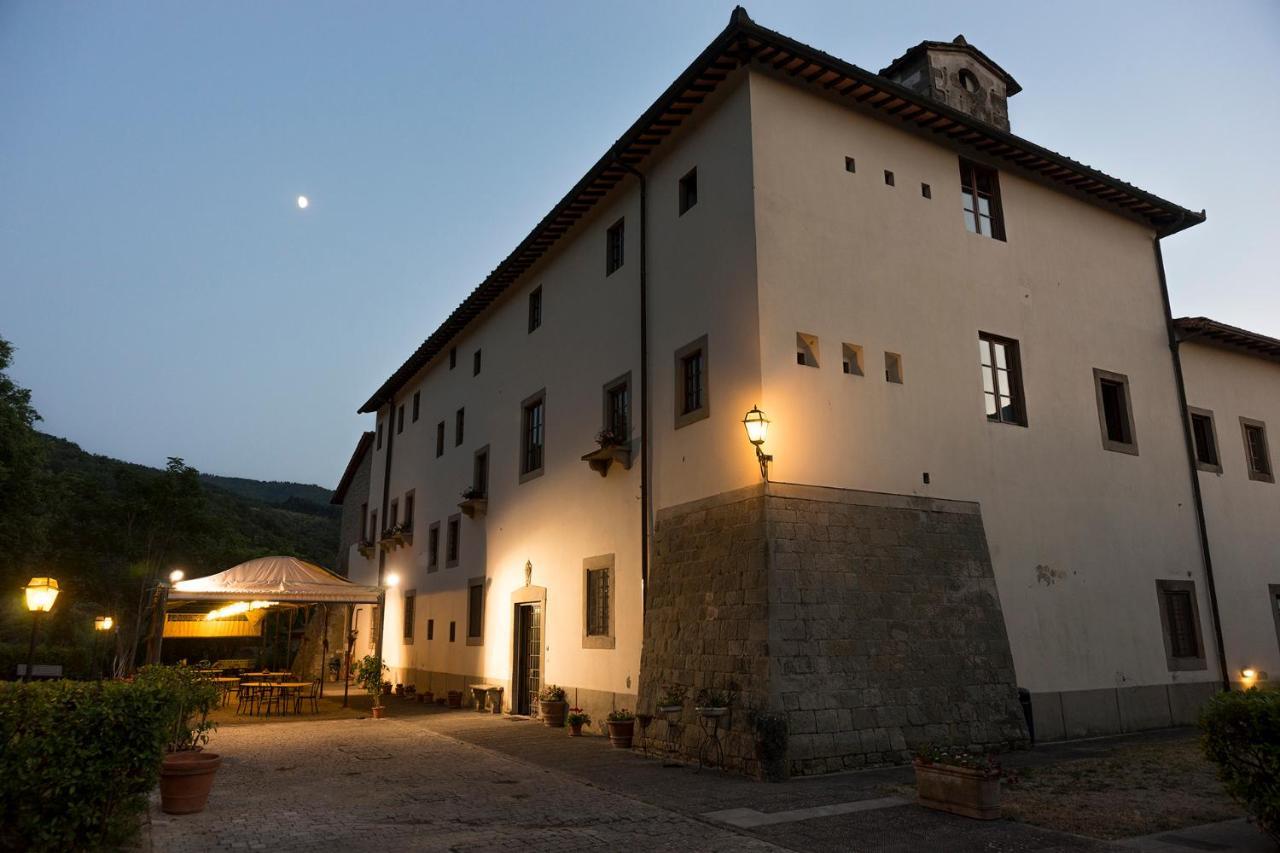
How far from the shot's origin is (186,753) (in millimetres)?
7988

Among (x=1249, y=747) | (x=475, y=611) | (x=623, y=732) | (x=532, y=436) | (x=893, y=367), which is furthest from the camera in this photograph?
A: (x=475, y=611)

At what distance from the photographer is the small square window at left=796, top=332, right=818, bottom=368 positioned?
10930mm

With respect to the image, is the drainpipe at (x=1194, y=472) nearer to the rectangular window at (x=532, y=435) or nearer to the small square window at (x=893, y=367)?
the small square window at (x=893, y=367)

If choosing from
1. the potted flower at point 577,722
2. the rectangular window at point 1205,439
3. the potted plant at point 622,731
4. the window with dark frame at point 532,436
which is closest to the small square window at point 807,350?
the potted plant at point 622,731

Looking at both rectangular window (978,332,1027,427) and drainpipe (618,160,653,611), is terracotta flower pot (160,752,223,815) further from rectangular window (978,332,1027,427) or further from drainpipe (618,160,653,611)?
rectangular window (978,332,1027,427)

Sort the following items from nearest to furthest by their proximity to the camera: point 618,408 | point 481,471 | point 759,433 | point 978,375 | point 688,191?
point 759,433, point 978,375, point 688,191, point 618,408, point 481,471

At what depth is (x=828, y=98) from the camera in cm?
1218

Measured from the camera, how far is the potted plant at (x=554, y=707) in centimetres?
1437

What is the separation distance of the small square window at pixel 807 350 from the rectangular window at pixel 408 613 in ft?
55.7

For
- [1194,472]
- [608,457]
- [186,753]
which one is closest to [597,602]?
[608,457]

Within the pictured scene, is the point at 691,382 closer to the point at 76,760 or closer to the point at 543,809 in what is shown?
the point at 543,809

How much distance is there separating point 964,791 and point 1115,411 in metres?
10.4

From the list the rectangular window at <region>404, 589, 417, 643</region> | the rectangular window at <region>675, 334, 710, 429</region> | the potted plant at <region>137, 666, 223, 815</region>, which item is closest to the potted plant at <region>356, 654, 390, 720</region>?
the rectangular window at <region>404, 589, 417, 643</region>

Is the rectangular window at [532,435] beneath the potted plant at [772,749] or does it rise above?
above
